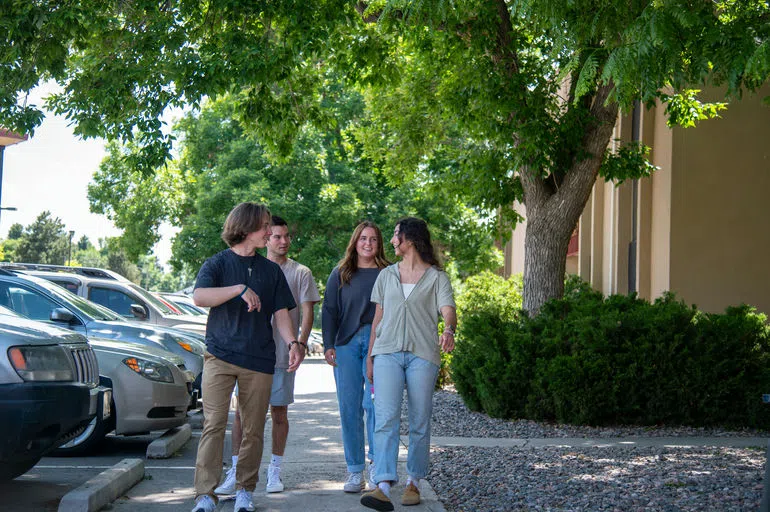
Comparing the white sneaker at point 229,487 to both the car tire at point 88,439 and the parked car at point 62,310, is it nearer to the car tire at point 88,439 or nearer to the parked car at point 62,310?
the car tire at point 88,439

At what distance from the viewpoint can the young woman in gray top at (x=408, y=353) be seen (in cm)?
612

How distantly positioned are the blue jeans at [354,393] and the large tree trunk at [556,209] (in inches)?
233

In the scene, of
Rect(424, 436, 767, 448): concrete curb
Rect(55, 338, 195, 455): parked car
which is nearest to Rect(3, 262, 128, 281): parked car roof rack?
Rect(55, 338, 195, 455): parked car

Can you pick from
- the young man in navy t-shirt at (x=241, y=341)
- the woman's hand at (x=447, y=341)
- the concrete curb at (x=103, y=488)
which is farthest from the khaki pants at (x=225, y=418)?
the woman's hand at (x=447, y=341)

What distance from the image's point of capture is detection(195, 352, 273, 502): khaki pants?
225 inches

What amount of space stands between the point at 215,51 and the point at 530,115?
4.12 m

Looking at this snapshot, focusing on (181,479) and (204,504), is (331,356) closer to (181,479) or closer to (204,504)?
(204,504)

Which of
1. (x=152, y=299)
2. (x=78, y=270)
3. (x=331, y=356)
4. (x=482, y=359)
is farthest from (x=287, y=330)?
(x=78, y=270)

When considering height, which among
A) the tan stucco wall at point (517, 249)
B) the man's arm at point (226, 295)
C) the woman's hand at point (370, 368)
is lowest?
the woman's hand at point (370, 368)

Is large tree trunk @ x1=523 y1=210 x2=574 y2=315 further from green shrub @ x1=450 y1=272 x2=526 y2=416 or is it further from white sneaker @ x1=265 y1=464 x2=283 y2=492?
white sneaker @ x1=265 y1=464 x2=283 y2=492

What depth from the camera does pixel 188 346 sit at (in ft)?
37.5

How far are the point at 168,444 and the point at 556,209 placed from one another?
605 centimetres

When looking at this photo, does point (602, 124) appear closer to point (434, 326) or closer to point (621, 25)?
point (621, 25)

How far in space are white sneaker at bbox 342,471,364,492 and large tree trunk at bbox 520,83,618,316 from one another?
20.0ft
